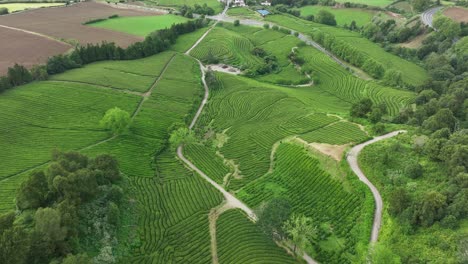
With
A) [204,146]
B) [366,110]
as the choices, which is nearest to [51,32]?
[204,146]

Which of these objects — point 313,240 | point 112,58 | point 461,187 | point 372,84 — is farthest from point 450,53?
point 112,58

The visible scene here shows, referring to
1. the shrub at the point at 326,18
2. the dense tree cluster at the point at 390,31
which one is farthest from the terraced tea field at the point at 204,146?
the shrub at the point at 326,18

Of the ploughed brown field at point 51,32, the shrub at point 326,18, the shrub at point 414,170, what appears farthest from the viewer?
the shrub at point 326,18

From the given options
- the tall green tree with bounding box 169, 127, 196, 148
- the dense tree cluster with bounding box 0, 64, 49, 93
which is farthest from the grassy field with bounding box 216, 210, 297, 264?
the dense tree cluster with bounding box 0, 64, 49, 93

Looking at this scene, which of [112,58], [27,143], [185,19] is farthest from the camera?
[185,19]

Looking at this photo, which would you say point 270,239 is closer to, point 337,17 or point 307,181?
point 307,181

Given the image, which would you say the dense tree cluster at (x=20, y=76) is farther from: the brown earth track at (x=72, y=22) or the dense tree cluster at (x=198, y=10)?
the dense tree cluster at (x=198, y=10)

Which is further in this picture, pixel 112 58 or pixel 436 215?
pixel 112 58
